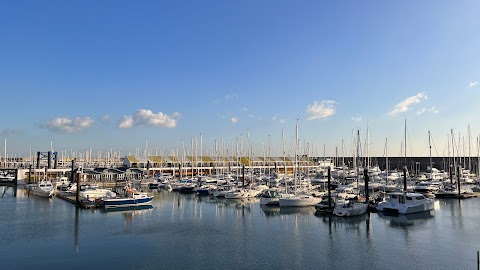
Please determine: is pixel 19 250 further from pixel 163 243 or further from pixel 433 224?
pixel 433 224

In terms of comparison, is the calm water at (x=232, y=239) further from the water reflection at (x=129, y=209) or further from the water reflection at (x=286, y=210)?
the water reflection at (x=129, y=209)

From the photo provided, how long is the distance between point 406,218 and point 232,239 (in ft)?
66.6

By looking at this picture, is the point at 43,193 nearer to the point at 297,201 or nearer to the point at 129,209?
the point at 129,209

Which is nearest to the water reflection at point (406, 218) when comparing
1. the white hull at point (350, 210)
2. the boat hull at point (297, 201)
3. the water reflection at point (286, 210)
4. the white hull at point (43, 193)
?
the white hull at point (350, 210)

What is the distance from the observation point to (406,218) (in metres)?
37.9

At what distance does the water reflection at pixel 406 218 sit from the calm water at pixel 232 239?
0.10 m

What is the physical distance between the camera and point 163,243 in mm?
27250

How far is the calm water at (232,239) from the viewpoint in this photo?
22.5 metres

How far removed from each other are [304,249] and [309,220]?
11.7m

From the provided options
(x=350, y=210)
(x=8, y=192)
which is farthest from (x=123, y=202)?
(x=8, y=192)

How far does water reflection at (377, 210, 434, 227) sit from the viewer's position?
1395 inches

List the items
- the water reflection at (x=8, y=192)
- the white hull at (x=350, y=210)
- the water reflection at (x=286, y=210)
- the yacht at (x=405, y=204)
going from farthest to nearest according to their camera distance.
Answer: the water reflection at (x=8, y=192) → the water reflection at (x=286, y=210) → the yacht at (x=405, y=204) → the white hull at (x=350, y=210)

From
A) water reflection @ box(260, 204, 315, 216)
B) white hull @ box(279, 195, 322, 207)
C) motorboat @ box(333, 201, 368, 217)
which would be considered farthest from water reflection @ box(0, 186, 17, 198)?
motorboat @ box(333, 201, 368, 217)

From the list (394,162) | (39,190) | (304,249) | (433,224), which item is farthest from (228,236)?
(394,162)
